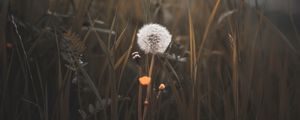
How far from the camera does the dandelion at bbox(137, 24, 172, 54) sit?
57.0 inches

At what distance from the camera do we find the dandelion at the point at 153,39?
1447 mm

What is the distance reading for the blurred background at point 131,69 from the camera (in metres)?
1.43

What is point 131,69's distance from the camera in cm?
196

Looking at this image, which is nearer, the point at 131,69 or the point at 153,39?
the point at 153,39

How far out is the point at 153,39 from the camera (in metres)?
1.49

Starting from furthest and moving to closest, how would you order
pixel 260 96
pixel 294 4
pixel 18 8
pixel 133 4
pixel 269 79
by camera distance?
pixel 133 4 < pixel 294 4 < pixel 18 8 < pixel 269 79 < pixel 260 96

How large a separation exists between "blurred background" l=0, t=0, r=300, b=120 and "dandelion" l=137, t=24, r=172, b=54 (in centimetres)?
3

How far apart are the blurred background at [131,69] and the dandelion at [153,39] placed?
0.11 feet

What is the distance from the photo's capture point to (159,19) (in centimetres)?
217

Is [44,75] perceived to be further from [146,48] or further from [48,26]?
[146,48]

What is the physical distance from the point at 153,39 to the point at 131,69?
49 cm

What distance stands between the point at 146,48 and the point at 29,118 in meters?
0.41

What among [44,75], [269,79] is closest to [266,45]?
[269,79]

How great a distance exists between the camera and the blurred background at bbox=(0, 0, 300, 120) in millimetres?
1433
